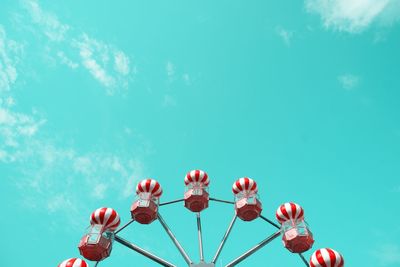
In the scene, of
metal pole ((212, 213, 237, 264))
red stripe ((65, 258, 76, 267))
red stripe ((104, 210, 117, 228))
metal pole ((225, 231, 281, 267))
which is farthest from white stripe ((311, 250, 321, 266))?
red stripe ((65, 258, 76, 267))

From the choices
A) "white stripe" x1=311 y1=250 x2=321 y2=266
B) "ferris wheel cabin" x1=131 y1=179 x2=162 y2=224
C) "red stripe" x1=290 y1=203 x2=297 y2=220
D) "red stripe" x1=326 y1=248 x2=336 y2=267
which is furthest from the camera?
"ferris wheel cabin" x1=131 y1=179 x2=162 y2=224

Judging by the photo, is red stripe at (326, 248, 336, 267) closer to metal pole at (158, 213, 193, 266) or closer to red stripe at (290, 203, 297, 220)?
red stripe at (290, 203, 297, 220)

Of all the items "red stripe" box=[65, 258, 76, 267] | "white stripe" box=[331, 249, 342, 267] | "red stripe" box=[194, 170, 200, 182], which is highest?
"red stripe" box=[194, 170, 200, 182]

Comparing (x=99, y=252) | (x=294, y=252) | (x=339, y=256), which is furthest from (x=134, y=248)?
(x=339, y=256)

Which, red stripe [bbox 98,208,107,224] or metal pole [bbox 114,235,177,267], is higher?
red stripe [bbox 98,208,107,224]

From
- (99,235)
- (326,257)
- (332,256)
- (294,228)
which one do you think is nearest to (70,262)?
(99,235)

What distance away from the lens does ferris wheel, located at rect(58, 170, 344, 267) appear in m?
12.0

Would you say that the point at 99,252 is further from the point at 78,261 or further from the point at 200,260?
the point at 200,260

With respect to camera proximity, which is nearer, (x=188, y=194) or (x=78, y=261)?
(x=78, y=261)

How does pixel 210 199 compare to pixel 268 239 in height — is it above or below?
above

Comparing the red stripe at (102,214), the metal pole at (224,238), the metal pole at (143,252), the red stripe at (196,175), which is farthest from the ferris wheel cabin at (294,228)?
the red stripe at (102,214)

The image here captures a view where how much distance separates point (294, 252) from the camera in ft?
42.7

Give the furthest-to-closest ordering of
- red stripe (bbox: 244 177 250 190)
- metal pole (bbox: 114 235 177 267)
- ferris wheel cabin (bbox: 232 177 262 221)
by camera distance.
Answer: red stripe (bbox: 244 177 250 190), ferris wheel cabin (bbox: 232 177 262 221), metal pole (bbox: 114 235 177 267)

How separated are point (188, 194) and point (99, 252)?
4.70 m
